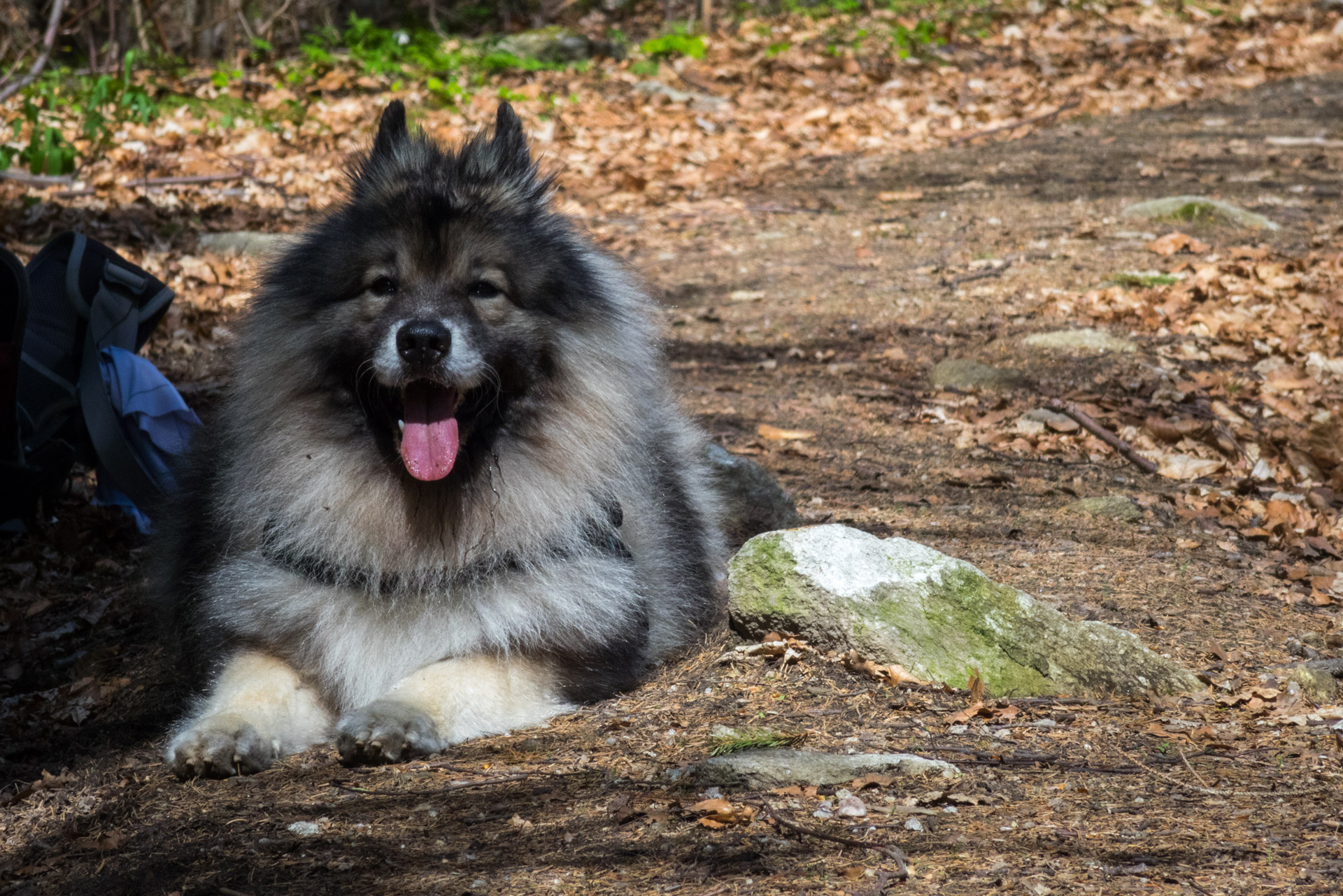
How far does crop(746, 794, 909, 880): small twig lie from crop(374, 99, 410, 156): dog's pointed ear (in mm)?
2248

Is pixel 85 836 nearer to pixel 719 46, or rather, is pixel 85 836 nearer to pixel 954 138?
pixel 954 138

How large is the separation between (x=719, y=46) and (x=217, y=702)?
41.1ft

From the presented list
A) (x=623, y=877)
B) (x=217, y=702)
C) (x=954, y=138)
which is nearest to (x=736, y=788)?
(x=623, y=877)

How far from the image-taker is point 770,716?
119 inches

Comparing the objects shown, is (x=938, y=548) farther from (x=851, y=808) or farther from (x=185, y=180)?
(x=185, y=180)

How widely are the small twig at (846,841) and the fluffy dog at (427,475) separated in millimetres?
1004

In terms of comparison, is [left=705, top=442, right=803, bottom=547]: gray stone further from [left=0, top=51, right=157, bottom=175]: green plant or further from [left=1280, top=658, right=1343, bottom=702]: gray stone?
[left=0, top=51, right=157, bottom=175]: green plant

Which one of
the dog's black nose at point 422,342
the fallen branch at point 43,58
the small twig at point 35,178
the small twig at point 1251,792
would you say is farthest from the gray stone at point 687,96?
the small twig at point 1251,792

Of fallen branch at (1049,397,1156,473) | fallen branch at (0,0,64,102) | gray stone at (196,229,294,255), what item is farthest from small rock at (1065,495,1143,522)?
fallen branch at (0,0,64,102)

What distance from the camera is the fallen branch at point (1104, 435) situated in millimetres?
5293

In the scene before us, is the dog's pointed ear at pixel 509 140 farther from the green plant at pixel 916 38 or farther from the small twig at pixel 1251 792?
the green plant at pixel 916 38

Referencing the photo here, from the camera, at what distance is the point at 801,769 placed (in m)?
2.62

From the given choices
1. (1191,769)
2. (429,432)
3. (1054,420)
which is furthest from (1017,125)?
(1191,769)

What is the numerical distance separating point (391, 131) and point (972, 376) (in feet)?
12.9
